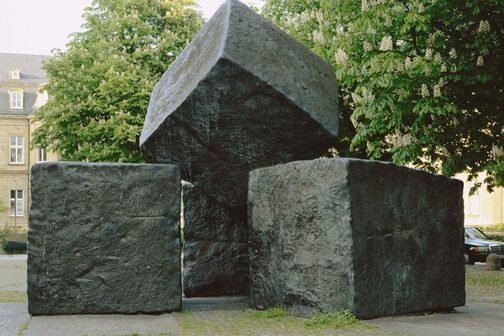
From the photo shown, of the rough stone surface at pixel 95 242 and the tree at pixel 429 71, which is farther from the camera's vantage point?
the tree at pixel 429 71

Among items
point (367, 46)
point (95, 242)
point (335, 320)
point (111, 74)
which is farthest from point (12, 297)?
point (111, 74)

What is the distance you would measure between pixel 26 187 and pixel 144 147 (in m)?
53.6

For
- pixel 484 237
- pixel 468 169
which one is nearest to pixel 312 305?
pixel 468 169

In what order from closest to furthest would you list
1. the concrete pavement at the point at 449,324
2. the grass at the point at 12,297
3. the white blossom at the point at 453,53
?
the concrete pavement at the point at 449,324
the grass at the point at 12,297
the white blossom at the point at 453,53

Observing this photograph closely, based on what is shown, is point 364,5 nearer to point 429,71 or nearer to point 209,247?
point 429,71

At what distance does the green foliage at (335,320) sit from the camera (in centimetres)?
588

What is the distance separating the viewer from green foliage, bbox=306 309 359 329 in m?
5.88

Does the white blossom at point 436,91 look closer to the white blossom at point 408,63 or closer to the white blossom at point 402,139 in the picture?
the white blossom at point 408,63

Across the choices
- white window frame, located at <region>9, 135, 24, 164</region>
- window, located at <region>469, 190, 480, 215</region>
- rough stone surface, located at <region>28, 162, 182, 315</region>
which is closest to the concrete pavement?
rough stone surface, located at <region>28, 162, 182, 315</region>

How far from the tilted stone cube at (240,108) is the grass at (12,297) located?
249cm

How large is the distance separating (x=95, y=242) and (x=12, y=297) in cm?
294

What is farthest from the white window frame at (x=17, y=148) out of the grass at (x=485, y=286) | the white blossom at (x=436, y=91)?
the white blossom at (x=436, y=91)

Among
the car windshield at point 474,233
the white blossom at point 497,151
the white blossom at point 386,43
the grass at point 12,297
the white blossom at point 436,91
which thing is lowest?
the car windshield at point 474,233

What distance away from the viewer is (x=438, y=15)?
1288cm
